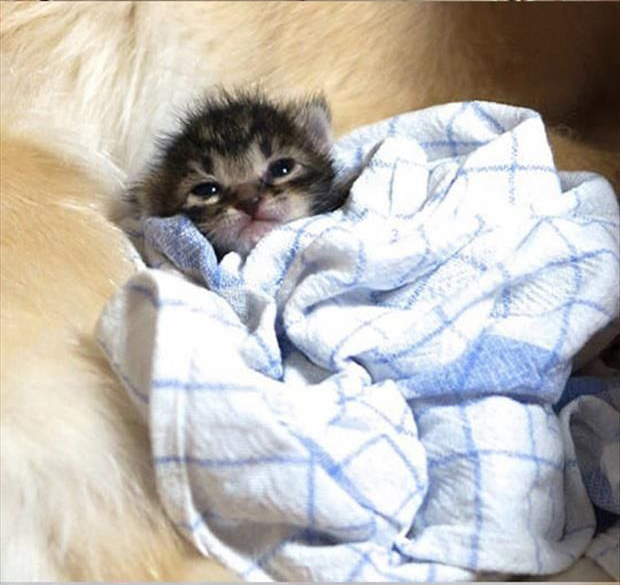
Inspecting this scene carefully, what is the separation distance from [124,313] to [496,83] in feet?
1.58

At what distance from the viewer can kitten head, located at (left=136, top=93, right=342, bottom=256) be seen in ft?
3.04

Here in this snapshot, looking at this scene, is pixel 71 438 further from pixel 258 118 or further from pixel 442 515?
pixel 258 118

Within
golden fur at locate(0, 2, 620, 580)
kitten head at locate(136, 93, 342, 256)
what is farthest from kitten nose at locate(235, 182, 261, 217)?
golden fur at locate(0, 2, 620, 580)

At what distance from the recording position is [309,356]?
83 centimetres

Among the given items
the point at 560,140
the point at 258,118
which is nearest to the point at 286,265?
the point at 258,118

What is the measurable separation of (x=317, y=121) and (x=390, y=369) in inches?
11.4

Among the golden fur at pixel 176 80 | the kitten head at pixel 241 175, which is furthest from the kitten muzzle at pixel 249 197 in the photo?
the golden fur at pixel 176 80

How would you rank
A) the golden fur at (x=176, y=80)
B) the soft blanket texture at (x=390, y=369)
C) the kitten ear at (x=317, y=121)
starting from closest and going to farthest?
the soft blanket texture at (x=390, y=369) < the golden fur at (x=176, y=80) < the kitten ear at (x=317, y=121)

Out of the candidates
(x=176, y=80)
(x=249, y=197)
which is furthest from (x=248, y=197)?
(x=176, y=80)

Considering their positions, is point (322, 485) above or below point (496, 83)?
below

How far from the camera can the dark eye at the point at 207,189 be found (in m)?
0.95

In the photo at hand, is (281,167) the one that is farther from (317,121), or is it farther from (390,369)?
(390,369)

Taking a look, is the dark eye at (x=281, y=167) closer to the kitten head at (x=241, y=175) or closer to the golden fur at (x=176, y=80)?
the kitten head at (x=241, y=175)

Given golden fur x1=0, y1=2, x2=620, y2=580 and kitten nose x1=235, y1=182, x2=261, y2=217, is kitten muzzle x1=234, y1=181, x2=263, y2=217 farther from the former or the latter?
golden fur x1=0, y1=2, x2=620, y2=580
